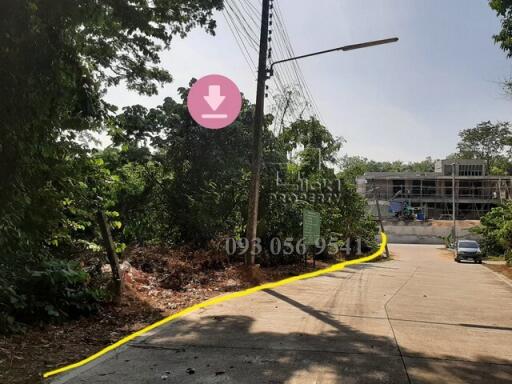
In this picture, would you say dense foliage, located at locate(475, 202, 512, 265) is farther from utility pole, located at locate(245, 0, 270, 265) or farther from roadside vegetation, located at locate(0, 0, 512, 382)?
utility pole, located at locate(245, 0, 270, 265)

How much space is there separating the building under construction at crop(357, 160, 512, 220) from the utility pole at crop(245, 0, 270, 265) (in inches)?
2360

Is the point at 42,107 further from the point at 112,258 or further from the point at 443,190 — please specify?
the point at 443,190

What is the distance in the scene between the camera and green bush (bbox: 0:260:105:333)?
6645mm

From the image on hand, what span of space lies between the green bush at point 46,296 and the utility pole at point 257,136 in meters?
5.95

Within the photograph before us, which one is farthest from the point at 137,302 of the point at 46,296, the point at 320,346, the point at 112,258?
the point at 320,346

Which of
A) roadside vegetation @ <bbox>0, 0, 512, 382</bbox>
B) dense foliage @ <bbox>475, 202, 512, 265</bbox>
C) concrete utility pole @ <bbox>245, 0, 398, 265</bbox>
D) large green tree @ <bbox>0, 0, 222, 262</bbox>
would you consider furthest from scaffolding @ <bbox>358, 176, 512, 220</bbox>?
large green tree @ <bbox>0, 0, 222, 262</bbox>

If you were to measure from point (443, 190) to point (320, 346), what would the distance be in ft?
249

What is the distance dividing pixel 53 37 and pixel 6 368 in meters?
3.57

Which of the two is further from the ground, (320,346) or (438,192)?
(438,192)

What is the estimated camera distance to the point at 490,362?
5.95 metres

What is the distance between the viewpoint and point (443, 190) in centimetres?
7669

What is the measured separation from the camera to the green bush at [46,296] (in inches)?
262

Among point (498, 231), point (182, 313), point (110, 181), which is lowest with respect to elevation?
point (182, 313)

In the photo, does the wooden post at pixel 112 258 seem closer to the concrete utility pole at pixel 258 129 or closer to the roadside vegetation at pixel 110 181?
the roadside vegetation at pixel 110 181
